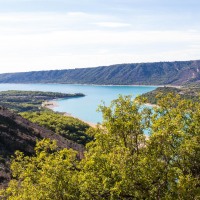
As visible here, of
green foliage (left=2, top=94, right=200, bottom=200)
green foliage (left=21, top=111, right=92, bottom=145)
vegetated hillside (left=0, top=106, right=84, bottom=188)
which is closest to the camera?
green foliage (left=2, top=94, right=200, bottom=200)

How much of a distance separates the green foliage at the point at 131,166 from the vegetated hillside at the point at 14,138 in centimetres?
2106

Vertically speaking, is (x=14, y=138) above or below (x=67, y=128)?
above

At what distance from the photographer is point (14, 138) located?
5719 centimetres

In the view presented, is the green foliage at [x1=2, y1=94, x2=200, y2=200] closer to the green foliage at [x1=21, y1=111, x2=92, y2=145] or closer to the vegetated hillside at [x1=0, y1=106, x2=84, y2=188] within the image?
the vegetated hillside at [x1=0, y1=106, x2=84, y2=188]

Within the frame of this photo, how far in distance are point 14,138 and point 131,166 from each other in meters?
44.0

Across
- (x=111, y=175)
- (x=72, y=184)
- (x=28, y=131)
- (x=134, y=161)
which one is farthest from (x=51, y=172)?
(x=28, y=131)

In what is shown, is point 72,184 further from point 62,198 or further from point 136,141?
point 136,141

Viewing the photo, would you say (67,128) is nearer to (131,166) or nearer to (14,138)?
(14,138)

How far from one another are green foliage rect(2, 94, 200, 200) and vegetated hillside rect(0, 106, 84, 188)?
21.1 metres

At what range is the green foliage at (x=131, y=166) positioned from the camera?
17.0 meters

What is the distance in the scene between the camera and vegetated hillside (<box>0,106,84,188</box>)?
144ft

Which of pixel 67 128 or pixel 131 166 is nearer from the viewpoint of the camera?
pixel 131 166

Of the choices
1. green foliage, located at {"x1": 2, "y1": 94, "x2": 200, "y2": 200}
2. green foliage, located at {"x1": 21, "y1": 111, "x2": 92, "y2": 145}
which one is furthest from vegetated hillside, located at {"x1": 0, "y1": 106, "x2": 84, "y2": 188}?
green foliage, located at {"x1": 2, "y1": 94, "x2": 200, "y2": 200}

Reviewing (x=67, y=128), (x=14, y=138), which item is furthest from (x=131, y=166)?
(x=67, y=128)
